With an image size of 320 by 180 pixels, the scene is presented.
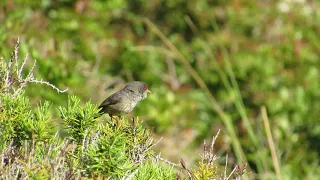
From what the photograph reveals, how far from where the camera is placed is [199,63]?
9094mm

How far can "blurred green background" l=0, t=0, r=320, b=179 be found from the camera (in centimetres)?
765

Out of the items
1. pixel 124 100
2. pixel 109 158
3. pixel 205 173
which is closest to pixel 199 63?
pixel 124 100

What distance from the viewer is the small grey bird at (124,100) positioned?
5.16 m

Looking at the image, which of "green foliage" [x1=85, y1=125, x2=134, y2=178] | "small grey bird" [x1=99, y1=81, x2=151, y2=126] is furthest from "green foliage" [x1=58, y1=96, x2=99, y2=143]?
"small grey bird" [x1=99, y1=81, x2=151, y2=126]

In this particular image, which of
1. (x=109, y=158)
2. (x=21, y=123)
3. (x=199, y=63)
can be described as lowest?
(x=109, y=158)

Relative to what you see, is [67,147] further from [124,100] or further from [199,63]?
[199,63]

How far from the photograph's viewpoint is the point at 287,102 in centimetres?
817

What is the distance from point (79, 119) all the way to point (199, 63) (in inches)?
236

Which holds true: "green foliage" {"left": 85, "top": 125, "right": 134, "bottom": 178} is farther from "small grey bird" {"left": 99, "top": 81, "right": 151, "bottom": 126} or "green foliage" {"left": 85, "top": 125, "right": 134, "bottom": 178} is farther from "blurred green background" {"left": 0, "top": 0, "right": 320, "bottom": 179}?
"blurred green background" {"left": 0, "top": 0, "right": 320, "bottom": 179}

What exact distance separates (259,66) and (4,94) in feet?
18.1

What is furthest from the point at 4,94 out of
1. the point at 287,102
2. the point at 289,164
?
the point at 287,102

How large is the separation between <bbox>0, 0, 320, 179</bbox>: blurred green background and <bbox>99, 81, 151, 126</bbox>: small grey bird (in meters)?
1.61

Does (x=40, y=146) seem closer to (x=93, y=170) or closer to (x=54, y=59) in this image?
(x=93, y=170)

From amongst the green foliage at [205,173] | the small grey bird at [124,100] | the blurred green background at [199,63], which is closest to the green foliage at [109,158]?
the green foliage at [205,173]
